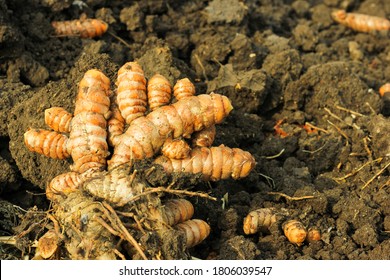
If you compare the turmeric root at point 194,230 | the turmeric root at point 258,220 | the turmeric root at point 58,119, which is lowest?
the turmeric root at point 258,220

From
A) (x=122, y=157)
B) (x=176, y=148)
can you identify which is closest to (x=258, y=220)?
(x=176, y=148)

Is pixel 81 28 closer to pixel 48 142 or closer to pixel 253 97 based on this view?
pixel 253 97

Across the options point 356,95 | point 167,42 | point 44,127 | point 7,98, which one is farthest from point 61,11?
point 356,95

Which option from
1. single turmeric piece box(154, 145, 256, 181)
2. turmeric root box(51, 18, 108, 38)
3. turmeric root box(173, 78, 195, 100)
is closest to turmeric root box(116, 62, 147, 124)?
turmeric root box(173, 78, 195, 100)

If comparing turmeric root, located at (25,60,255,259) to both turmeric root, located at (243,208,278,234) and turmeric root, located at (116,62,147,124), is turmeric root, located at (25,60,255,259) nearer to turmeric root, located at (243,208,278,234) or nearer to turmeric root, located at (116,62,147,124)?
turmeric root, located at (116,62,147,124)

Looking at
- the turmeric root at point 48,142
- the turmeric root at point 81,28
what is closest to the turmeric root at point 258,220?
the turmeric root at point 48,142

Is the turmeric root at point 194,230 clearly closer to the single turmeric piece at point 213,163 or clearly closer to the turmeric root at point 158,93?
the single turmeric piece at point 213,163
